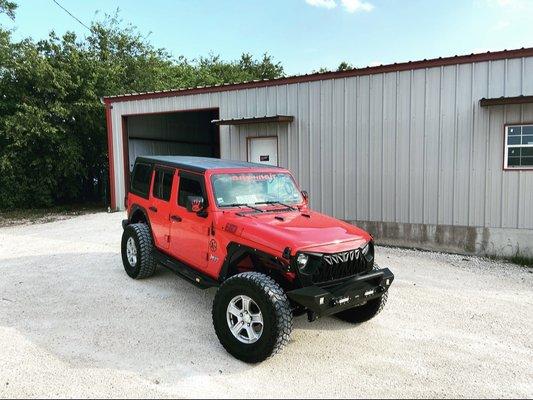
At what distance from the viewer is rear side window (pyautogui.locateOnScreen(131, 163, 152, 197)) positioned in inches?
253

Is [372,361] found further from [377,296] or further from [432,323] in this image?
[432,323]

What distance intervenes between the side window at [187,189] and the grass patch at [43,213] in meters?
9.40

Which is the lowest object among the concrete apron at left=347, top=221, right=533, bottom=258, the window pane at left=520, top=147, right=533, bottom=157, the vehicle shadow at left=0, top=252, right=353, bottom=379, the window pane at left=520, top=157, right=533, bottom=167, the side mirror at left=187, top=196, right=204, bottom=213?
the vehicle shadow at left=0, top=252, right=353, bottom=379

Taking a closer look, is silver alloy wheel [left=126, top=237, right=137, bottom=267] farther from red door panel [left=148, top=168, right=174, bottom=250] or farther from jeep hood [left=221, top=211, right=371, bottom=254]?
jeep hood [left=221, top=211, right=371, bottom=254]

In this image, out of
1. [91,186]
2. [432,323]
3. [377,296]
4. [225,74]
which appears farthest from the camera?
[225,74]

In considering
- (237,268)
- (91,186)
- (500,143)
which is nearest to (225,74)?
(91,186)

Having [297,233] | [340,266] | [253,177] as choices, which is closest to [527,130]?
[253,177]

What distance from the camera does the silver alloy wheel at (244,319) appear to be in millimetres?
4146

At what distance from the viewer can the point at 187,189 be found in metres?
5.48

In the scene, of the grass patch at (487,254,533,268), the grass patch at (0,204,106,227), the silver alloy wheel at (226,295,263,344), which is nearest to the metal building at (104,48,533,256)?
the grass patch at (487,254,533,268)

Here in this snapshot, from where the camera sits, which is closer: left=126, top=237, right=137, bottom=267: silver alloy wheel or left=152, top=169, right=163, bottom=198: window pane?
left=152, top=169, right=163, bottom=198: window pane

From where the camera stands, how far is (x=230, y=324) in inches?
168

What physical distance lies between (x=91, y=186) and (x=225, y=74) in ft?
52.6

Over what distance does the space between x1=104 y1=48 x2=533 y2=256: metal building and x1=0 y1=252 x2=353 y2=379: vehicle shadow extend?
16.6 feet
